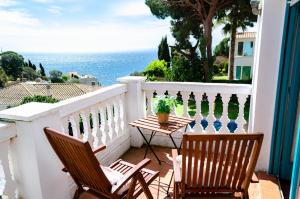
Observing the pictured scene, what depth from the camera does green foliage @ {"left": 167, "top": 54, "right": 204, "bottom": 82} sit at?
16.2 meters

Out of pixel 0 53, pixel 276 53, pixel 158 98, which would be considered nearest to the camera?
pixel 276 53

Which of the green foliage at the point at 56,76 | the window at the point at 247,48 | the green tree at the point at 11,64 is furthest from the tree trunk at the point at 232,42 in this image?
the green tree at the point at 11,64

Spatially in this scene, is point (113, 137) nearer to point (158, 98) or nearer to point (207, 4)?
point (158, 98)

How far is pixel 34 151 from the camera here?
2113mm

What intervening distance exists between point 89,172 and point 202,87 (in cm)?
225

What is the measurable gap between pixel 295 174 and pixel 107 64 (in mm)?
109511

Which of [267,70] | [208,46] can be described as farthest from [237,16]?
Answer: [267,70]

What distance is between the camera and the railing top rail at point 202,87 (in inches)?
135

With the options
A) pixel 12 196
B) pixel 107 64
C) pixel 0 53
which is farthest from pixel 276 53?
pixel 107 64

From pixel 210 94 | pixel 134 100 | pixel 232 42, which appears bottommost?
pixel 134 100

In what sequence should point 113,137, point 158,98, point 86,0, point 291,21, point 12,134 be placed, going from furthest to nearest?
point 86,0, point 113,137, point 158,98, point 291,21, point 12,134

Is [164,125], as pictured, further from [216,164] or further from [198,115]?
[216,164]

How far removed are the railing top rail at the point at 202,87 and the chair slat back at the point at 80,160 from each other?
211 centimetres

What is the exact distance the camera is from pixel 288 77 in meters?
2.71
